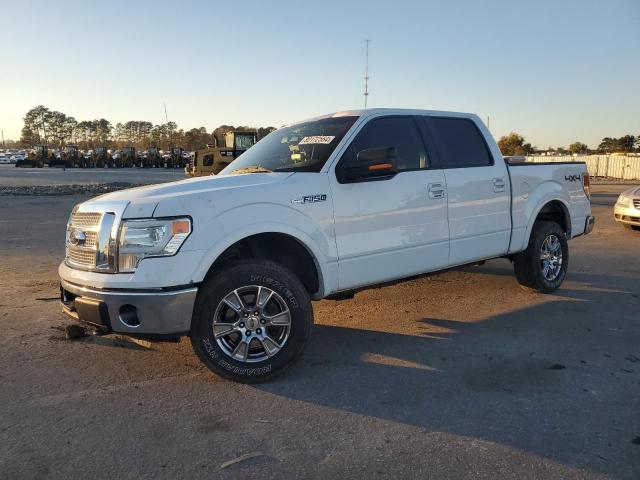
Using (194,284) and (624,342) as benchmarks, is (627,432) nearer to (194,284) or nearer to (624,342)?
(624,342)

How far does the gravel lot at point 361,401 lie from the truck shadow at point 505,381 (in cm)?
1

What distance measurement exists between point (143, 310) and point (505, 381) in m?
2.55

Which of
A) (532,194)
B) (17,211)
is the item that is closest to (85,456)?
(532,194)

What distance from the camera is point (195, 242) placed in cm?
355

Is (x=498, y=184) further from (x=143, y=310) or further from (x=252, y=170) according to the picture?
(x=143, y=310)

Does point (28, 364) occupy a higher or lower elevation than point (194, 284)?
lower

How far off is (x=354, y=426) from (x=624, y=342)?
2.82 meters

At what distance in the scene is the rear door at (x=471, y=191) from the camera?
5.08 metres

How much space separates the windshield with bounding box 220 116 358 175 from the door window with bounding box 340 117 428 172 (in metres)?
0.16

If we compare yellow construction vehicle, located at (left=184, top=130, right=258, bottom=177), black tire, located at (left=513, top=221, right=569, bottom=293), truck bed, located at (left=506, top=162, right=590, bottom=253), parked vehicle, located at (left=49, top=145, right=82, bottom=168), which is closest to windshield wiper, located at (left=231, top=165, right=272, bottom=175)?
truck bed, located at (left=506, top=162, right=590, bottom=253)

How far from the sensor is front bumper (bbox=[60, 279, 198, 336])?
3457 mm

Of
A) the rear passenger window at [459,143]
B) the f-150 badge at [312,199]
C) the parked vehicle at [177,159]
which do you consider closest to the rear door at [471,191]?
the rear passenger window at [459,143]

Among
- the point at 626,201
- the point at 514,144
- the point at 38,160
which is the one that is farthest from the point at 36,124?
the point at 626,201

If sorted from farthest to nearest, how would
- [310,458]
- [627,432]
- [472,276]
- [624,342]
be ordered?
[472,276] → [624,342] → [627,432] → [310,458]
